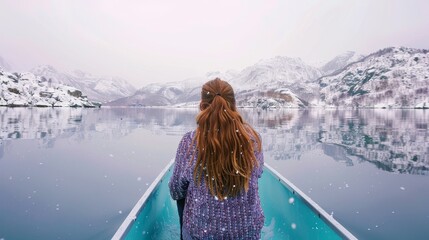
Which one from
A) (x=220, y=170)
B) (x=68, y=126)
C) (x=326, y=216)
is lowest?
(x=68, y=126)

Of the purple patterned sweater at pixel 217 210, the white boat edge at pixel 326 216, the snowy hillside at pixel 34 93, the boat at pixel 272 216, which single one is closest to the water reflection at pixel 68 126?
the boat at pixel 272 216

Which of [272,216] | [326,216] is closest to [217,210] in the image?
[326,216]

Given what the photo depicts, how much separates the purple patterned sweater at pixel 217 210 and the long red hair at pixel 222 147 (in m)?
0.09

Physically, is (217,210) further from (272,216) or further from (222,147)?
(272,216)

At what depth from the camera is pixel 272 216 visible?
6.16 meters

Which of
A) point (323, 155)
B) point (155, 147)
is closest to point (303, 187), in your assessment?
point (323, 155)

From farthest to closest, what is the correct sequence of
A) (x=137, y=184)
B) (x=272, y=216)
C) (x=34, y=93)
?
1. (x=34, y=93)
2. (x=137, y=184)
3. (x=272, y=216)

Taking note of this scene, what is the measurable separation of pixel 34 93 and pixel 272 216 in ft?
572

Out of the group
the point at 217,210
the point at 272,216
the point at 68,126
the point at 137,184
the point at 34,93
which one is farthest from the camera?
the point at 34,93

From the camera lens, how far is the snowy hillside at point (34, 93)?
13325 cm

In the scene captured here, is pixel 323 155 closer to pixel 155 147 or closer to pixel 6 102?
pixel 155 147

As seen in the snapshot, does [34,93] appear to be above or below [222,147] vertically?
above

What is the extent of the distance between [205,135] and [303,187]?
8.88 meters

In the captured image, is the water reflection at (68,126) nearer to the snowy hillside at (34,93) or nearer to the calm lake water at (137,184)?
the calm lake water at (137,184)
